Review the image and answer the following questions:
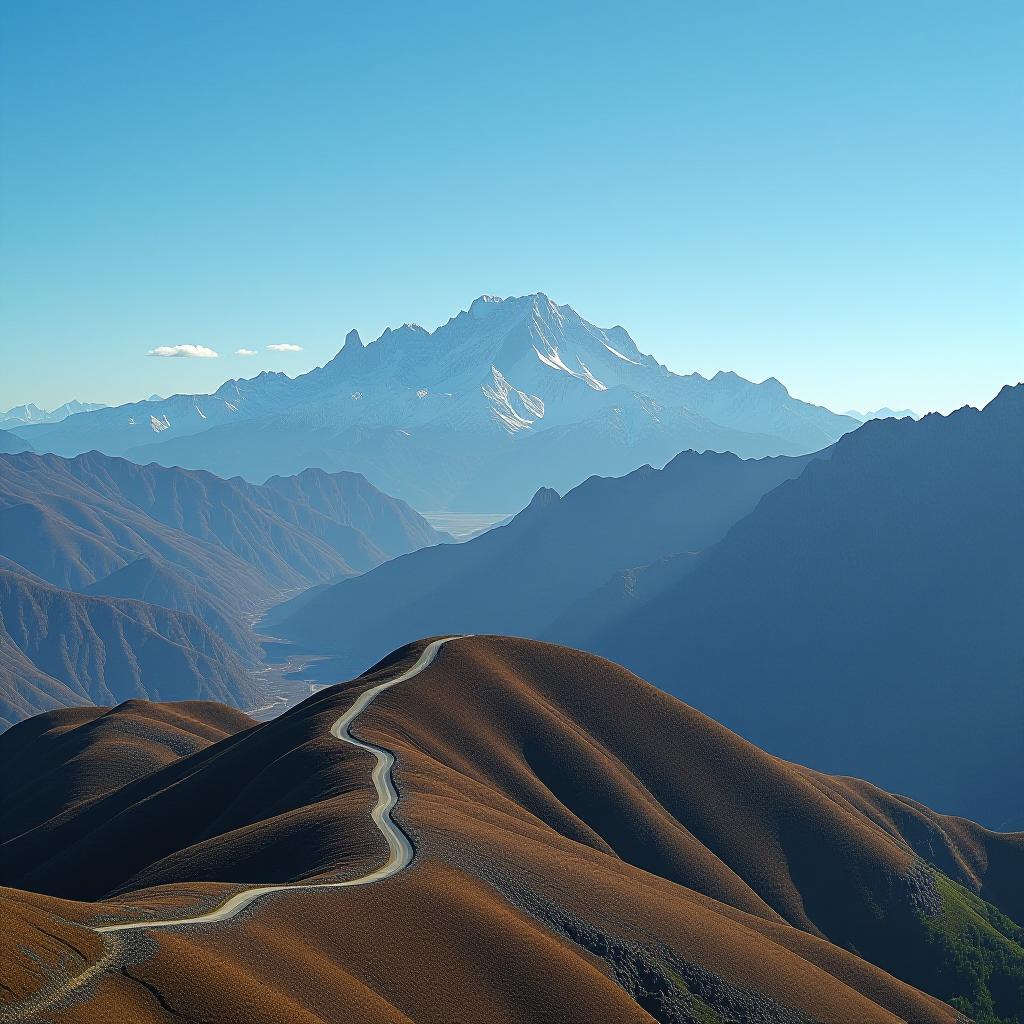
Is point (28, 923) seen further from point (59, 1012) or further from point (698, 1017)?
point (698, 1017)

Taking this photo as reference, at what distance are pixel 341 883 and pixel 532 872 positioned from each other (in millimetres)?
16799

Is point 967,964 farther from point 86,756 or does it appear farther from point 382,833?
point 86,756

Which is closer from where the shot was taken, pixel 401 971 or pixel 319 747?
pixel 401 971

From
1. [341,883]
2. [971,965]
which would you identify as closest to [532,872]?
[341,883]

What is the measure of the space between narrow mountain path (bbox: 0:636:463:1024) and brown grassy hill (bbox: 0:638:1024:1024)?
0.77 metres

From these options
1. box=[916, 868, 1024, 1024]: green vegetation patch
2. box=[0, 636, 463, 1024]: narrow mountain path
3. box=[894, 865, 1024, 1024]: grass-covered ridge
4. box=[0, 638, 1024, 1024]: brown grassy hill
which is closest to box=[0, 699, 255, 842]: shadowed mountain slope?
box=[0, 638, 1024, 1024]: brown grassy hill

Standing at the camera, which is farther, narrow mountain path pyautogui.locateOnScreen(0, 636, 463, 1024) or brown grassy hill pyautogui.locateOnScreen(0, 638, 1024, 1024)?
brown grassy hill pyautogui.locateOnScreen(0, 638, 1024, 1024)

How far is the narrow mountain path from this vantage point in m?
49.1

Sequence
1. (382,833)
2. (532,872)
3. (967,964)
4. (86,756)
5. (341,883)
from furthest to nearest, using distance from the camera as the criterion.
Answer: (86,756), (967,964), (382,833), (532,872), (341,883)

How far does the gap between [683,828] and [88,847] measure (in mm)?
62388

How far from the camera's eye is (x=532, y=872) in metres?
83.8

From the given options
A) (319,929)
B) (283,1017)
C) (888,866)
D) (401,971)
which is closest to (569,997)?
(401,971)

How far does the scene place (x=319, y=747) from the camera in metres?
111

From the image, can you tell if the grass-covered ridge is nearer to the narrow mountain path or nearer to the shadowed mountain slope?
the narrow mountain path
